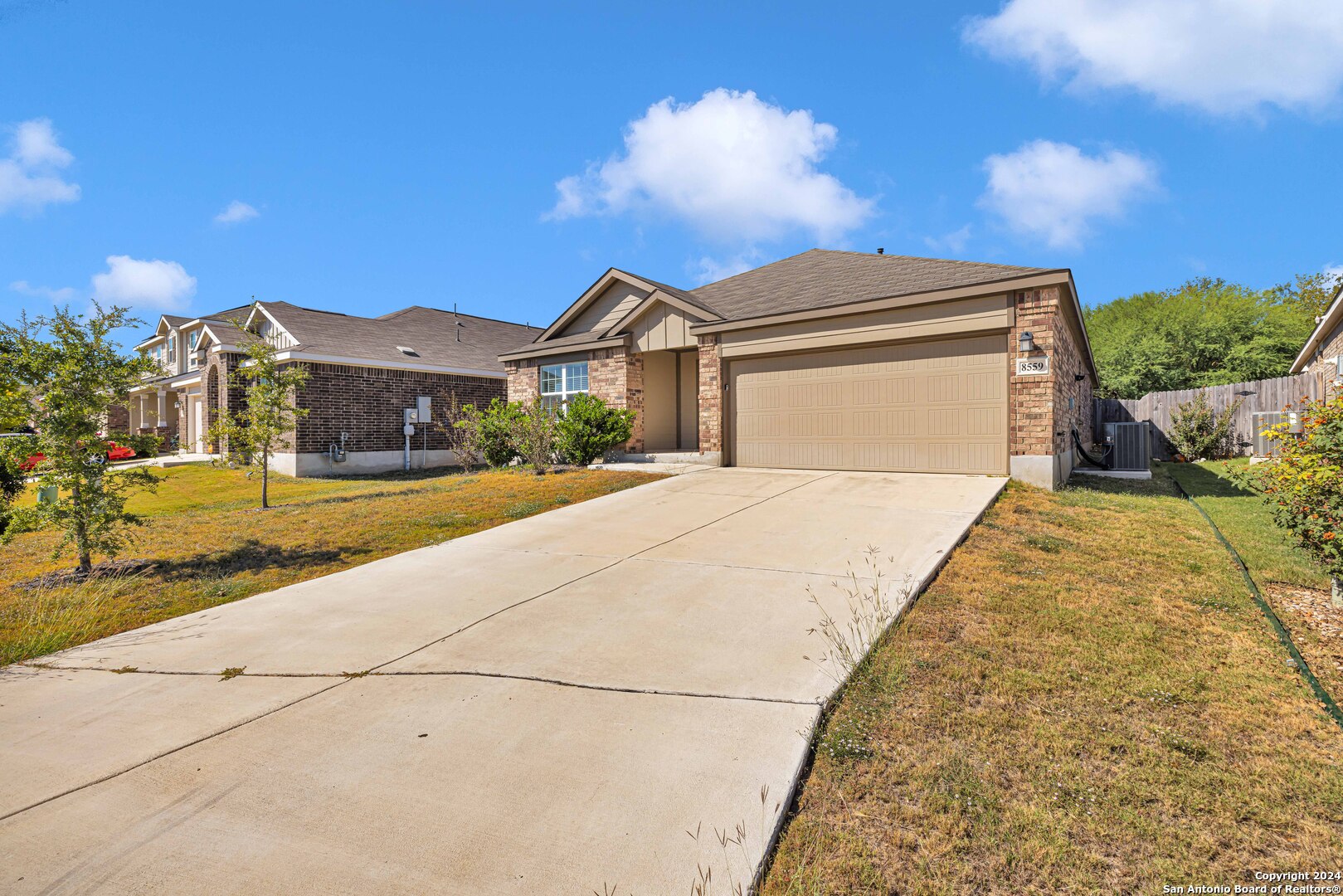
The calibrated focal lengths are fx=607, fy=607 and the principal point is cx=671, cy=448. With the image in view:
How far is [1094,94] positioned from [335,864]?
55.6ft

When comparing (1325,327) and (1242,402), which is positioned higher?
(1325,327)

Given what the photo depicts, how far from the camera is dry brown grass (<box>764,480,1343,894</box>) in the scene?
6.79 ft

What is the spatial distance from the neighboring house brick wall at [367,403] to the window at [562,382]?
2.68 meters

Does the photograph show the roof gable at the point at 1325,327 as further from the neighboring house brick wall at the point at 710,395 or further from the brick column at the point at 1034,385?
the neighboring house brick wall at the point at 710,395

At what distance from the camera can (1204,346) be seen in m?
27.0

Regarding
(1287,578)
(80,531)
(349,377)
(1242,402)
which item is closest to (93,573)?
(80,531)

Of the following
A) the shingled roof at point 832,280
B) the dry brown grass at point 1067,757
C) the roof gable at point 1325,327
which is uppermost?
the shingled roof at point 832,280

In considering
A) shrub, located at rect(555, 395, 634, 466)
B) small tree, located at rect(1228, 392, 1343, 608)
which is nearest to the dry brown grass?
small tree, located at rect(1228, 392, 1343, 608)

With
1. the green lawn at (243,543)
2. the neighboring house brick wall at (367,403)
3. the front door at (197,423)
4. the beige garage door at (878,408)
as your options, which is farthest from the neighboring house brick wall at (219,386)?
the beige garage door at (878,408)

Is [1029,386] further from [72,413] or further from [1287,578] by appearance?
[72,413]

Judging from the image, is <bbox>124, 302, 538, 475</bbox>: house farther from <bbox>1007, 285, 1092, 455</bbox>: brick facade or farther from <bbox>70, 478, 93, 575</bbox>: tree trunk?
<bbox>1007, 285, 1092, 455</bbox>: brick facade

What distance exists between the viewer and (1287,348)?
84.4 feet

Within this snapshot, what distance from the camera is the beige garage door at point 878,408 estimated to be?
9.76 meters

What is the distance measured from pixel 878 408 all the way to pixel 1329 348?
12.6m
